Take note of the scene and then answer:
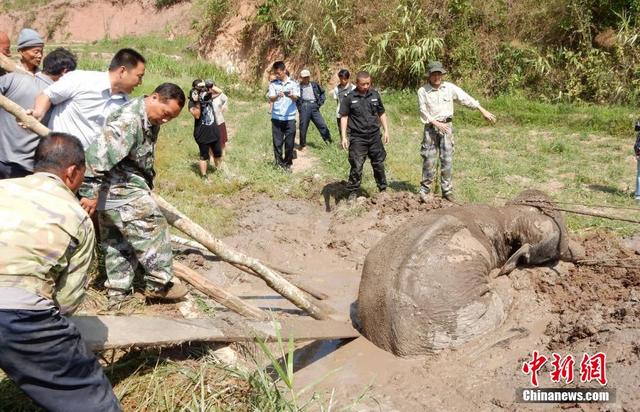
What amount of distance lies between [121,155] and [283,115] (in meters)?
5.76

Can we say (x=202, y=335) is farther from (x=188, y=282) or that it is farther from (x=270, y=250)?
(x=270, y=250)

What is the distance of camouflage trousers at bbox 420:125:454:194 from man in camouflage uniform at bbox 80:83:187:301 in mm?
4566

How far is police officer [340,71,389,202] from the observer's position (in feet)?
26.9

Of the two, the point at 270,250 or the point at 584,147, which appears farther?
the point at 584,147

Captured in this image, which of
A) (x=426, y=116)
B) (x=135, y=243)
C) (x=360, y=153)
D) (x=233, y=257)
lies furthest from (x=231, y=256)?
(x=426, y=116)

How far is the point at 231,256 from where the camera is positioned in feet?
16.4

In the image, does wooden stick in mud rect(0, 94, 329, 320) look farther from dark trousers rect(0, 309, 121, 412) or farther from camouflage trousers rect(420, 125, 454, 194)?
camouflage trousers rect(420, 125, 454, 194)

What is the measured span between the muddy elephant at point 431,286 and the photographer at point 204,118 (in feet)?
16.1

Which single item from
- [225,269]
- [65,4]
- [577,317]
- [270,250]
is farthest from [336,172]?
[65,4]

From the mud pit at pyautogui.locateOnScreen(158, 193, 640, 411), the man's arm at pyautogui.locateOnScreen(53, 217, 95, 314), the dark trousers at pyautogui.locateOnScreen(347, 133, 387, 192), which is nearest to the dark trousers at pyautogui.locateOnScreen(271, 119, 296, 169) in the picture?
the dark trousers at pyautogui.locateOnScreen(347, 133, 387, 192)

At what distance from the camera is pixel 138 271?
504cm

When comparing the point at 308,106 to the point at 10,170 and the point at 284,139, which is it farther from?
the point at 10,170

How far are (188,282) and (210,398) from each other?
137cm

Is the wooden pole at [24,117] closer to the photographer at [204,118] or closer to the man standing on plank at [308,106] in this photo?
the photographer at [204,118]
